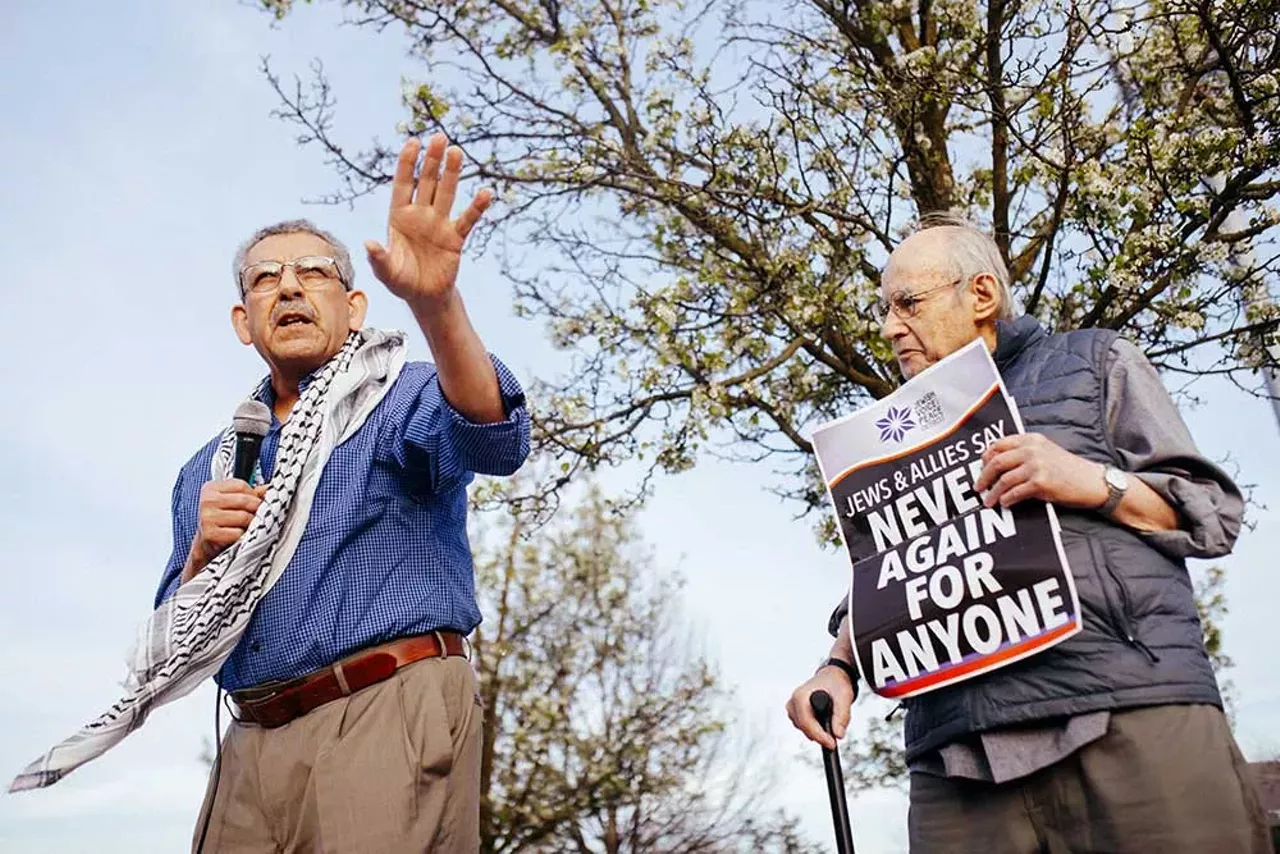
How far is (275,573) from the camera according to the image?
9.04 feet

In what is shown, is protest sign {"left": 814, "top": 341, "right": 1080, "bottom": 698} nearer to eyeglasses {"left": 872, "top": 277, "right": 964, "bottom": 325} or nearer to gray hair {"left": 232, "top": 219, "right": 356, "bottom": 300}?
eyeglasses {"left": 872, "top": 277, "right": 964, "bottom": 325}

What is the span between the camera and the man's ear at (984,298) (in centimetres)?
293

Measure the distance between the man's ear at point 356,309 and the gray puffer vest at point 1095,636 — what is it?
1792 millimetres

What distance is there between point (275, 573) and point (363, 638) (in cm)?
29

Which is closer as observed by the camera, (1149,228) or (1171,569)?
(1171,569)

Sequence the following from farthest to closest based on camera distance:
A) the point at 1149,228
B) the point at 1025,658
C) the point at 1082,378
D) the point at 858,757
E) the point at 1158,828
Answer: the point at 858,757
the point at 1149,228
the point at 1082,378
the point at 1025,658
the point at 1158,828

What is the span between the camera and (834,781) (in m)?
2.69

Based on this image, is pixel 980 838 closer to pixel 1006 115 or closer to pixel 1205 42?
pixel 1006 115

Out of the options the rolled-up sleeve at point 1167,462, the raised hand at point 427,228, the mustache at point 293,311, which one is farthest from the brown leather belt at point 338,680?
the rolled-up sleeve at point 1167,462

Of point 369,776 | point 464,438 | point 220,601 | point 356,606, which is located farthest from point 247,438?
point 369,776

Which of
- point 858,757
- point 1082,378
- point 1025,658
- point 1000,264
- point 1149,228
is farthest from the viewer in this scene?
point 858,757

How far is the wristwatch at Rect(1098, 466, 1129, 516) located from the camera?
2.42 m

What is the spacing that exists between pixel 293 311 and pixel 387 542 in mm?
740

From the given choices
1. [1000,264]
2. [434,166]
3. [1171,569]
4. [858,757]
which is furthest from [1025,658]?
[858,757]
